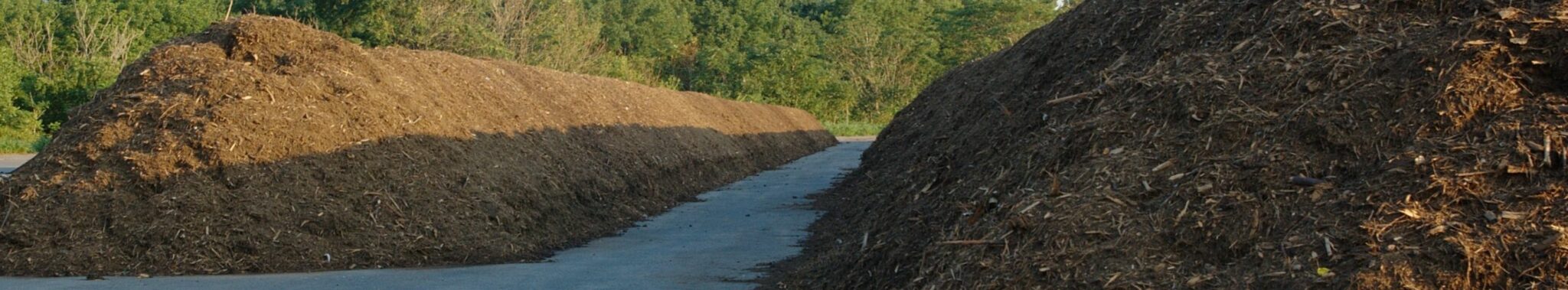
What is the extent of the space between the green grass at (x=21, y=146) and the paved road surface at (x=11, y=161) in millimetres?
1110

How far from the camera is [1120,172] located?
6418mm

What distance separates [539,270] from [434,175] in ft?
7.86

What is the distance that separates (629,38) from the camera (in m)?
87.4

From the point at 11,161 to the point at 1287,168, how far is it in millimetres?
30138

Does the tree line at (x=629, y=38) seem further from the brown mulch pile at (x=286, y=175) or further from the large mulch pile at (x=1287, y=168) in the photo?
the large mulch pile at (x=1287, y=168)

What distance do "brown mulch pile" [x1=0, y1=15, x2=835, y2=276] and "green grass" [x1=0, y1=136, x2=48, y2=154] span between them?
24.6m

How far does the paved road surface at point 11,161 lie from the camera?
25.7 m

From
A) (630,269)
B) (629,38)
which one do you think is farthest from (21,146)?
(629,38)

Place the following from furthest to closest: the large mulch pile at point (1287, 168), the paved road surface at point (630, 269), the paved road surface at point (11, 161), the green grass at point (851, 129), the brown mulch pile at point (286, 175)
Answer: the green grass at point (851, 129), the paved road surface at point (11, 161), the brown mulch pile at point (286, 175), the paved road surface at point (630, 269), the large mulch pile at point (1287, 168)

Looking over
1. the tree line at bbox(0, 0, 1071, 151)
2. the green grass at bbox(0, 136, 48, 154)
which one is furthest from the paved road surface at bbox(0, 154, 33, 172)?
the tree line at bbox(0, 0, 1071, 151)

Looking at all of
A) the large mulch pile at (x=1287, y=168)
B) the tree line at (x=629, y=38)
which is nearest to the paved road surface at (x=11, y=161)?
the tree line at (x=629, y=38)

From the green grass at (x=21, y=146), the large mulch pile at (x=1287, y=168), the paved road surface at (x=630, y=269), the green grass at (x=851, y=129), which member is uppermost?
the large mulch pile at (x=1287, y=168)

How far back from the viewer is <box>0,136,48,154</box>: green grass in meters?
35.4

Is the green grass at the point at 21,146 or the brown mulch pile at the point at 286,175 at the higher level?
the brown mulch pile at the point at 286,175
